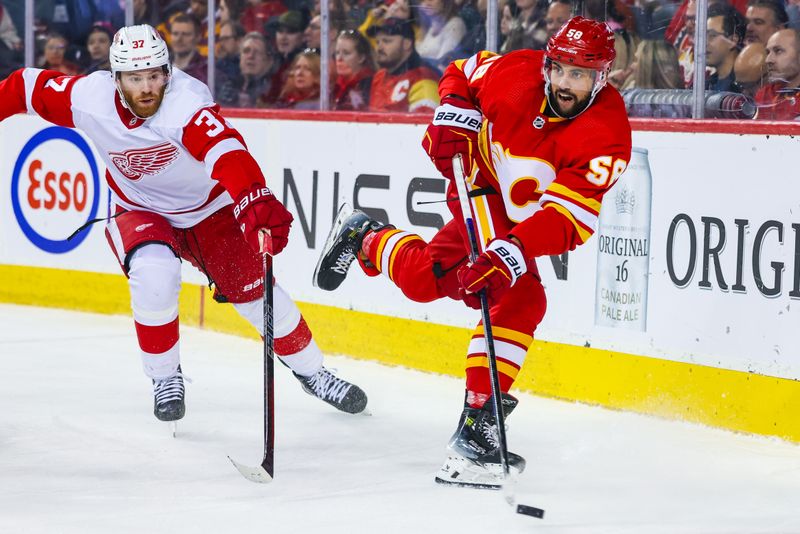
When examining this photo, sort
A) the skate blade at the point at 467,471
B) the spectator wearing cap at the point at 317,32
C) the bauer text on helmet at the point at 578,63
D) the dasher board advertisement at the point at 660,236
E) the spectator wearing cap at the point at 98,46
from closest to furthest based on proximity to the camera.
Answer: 1. the bauer text on helmet at the point at 578,63
2. the skate blade at the point at 467,471
3. the dasher board advertisement at the point at 660,236
4. the spectator wearing cap at the point at 317,32
5. the spectator wearing cap at the point at 98,46

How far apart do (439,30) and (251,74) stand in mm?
1071

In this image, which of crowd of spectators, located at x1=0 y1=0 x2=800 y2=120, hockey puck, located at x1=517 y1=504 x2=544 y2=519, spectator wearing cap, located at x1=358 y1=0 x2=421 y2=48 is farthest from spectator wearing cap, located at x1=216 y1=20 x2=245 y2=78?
hockey puck, located at x1=517 y1=504 x2=544 y2=519

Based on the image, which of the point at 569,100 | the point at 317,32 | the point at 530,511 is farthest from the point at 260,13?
the point at 530,511

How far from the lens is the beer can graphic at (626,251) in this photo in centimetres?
394

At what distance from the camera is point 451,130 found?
3.29m

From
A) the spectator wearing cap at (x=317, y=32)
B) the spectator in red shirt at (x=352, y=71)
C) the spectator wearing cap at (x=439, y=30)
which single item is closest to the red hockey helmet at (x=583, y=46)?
the spectator wearing cap at (x=439, y=30)

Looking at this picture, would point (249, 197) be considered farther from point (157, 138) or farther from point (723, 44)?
point (723, 44)

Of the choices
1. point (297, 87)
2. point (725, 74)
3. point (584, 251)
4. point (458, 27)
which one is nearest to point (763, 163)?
point (725, 74)

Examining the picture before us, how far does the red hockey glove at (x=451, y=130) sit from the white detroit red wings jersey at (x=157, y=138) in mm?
468

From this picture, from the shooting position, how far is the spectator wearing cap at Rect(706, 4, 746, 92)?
387 cm

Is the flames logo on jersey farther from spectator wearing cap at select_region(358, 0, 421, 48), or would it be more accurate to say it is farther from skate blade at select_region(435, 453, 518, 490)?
spectator wearing cap at select_region(358, 0, 421, 48)

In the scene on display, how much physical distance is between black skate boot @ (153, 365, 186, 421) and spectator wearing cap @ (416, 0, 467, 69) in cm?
178

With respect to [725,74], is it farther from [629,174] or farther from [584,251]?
[584,251]

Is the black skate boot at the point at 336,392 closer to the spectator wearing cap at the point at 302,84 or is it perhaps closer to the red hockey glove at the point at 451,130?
the red hockey glove at the point at 451,130
